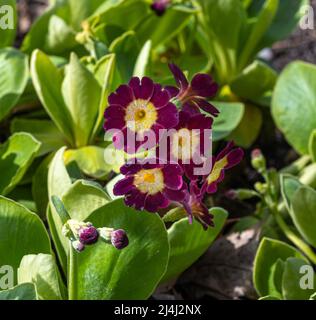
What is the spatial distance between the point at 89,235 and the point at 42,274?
20 centimetres

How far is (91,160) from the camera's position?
1748mm

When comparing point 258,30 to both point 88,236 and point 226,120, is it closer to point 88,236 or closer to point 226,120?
point 226,120

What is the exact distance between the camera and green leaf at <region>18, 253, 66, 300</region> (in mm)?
1356

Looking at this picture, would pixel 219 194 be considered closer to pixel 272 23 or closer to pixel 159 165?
pixel 272 23

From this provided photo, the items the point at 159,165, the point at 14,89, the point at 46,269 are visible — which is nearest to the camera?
the point at 159,165

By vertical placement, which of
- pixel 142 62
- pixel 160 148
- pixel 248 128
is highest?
pixel 160 148

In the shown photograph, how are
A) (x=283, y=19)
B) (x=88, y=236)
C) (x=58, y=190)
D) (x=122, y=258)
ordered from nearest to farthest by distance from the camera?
(x=88, y=236) → (x=122, y=258) → (x=58, y=190) → (x=283, y=19)

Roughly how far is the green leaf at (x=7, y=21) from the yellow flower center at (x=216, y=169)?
0.82 meters

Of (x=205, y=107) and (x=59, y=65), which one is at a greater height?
(x=205, y=107)

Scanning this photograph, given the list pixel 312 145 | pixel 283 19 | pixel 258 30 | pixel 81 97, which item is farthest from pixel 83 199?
pixel 283 19

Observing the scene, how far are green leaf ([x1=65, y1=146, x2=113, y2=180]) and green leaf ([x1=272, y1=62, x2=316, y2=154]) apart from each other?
0.51 meters

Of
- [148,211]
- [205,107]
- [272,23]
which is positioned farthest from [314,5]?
[148,211]
